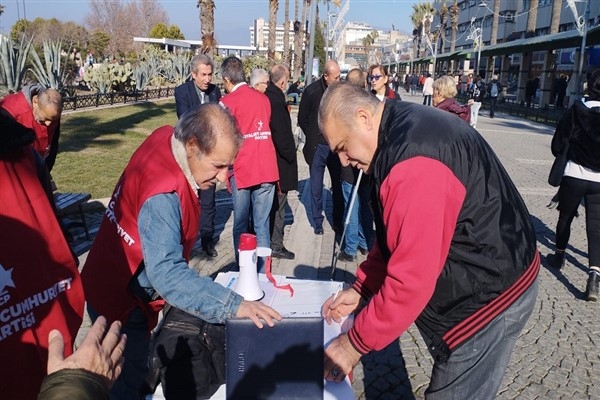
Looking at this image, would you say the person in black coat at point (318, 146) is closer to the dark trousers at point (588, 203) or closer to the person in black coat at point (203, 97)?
the person in black coat at point (203, 97)

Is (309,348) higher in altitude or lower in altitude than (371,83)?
lower

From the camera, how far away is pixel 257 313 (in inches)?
76.9

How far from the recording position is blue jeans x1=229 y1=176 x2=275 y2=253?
5098 mm

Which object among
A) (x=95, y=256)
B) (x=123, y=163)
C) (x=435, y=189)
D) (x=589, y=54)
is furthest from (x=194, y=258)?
(x=589, y=54)

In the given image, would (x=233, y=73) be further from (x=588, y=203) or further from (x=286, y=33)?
(x=286, y=33)

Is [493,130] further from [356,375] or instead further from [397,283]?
[397,283]

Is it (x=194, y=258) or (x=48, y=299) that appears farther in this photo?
(x=194, y=258)

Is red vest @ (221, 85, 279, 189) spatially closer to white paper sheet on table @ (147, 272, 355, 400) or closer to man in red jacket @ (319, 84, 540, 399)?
white paper sheet on table @ (147, 272, 355, 400)

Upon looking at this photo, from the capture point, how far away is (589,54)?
24.3 m

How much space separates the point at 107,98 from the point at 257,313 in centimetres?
2032

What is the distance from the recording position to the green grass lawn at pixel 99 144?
8492 millimetres

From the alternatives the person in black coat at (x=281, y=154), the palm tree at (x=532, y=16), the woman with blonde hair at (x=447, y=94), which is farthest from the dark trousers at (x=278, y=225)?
the palm tree at (x=532, y=16)

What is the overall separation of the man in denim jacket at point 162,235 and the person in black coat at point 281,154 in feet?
10.7

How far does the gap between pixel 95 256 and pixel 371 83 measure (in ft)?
14.5
